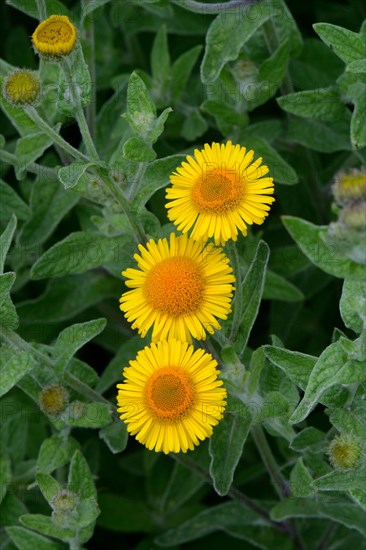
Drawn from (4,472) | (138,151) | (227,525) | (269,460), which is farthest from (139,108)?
(227,525)

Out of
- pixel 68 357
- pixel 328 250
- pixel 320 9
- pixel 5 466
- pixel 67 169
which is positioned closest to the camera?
pixel 328 250

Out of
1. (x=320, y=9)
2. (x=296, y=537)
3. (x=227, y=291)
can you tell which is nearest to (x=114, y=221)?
(x=227, y=291)

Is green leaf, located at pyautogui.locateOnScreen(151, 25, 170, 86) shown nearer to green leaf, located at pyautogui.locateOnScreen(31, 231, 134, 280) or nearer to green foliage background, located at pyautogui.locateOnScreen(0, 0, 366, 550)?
green foliage background, located at pyautogui.locateOnScreen(0, 0, 366, 550)

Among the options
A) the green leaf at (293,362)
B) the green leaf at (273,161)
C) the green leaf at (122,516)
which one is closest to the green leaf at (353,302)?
the green leaf at (293,362)

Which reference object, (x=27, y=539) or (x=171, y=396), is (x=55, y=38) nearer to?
(x=171, y=396)

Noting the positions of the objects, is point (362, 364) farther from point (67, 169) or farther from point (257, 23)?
point (257, 23)
